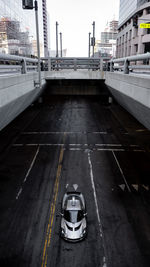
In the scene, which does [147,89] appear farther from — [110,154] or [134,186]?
[110,154]

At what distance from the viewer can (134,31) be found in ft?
233

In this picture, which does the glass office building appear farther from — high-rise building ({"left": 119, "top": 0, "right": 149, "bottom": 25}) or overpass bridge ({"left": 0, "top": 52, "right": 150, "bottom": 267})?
high-rise building ({"left": 119, "top": 0, "right": 149, "bottom": 25})

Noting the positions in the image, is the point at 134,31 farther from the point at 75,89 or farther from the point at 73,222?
the point at 73,222

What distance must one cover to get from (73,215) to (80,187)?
3916 millimetres

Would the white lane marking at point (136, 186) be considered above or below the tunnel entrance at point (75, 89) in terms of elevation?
below

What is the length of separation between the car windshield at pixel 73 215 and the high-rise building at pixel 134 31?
169 ft

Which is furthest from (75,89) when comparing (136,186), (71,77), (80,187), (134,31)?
(134,31)

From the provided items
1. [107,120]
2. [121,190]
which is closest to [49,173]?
[121,190]

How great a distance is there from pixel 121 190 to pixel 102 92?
1169 inches

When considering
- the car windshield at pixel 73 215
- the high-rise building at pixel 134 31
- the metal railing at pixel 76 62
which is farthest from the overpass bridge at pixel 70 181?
the high-rise building at pixel 134 31

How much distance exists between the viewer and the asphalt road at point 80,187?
29.5ft

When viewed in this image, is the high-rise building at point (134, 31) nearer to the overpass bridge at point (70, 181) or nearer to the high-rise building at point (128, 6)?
the high-rise building at point (128, 6)

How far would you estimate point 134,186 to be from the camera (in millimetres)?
13648

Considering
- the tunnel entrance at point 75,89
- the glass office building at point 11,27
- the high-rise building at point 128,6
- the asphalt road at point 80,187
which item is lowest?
the asphalt road at point 80,187
